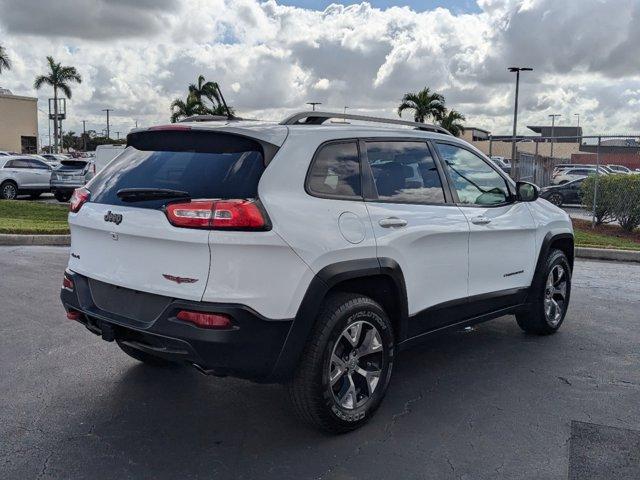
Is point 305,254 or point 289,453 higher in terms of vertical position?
point 305,254

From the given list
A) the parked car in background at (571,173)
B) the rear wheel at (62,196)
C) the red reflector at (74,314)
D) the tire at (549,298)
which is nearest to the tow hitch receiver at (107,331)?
the red reflector at (74,314)

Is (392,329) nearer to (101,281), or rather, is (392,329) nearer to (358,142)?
(358,142)

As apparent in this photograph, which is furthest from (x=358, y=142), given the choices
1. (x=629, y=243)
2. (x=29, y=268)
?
(x=629, y=243)

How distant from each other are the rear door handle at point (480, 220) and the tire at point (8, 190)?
20.6 m

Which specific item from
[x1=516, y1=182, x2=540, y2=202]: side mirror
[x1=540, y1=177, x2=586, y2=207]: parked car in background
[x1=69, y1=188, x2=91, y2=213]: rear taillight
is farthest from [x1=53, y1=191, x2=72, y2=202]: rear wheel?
[x1=516, y1=182, x2=540, y2=202]: side mirror

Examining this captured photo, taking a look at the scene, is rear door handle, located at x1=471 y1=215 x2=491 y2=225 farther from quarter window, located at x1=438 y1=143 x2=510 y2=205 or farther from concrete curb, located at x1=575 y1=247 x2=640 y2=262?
concrete curb, located at x1=575 y1=247 x2=640 y2=262

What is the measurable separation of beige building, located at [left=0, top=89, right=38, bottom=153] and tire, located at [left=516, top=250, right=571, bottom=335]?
216 ft

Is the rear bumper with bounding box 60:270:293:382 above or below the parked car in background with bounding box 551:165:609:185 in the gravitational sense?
below

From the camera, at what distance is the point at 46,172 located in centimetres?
2292

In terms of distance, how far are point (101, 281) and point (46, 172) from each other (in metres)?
21.2

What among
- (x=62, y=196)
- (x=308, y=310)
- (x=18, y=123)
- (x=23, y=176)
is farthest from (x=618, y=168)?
(x=18, y=123)

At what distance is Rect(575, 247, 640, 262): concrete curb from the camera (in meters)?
11.3

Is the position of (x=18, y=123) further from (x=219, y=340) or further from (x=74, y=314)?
(x=219, y=340)

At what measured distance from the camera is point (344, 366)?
3.79 meters
